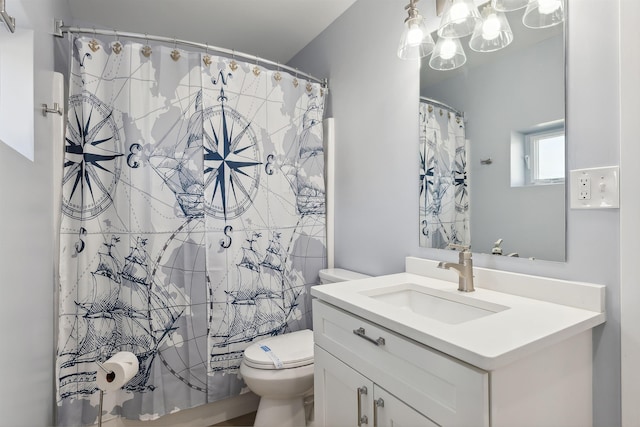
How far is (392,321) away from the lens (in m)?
0.94

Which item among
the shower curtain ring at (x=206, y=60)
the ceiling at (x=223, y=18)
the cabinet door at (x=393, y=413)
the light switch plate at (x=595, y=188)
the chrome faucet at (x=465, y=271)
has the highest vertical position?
the ceiling at (x=223, y=18)

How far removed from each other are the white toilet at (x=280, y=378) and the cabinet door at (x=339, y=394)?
0.29 meters

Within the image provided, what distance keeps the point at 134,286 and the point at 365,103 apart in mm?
1584

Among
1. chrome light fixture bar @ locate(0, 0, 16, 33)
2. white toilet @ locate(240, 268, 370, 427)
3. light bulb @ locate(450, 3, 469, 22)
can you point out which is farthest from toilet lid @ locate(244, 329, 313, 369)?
light bulb @ locate(450, 3, 469, 22)

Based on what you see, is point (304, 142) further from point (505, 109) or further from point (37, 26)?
point (37, 26)

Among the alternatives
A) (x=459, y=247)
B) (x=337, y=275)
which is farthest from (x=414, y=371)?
(x=337, y=275)

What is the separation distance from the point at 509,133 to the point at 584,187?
339mm

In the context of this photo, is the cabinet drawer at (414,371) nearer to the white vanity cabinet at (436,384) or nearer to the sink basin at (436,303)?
the white vanity cabinet at (436,384)

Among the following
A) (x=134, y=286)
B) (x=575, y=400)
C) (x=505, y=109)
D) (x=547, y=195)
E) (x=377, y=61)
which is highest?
(x=377, y=61)

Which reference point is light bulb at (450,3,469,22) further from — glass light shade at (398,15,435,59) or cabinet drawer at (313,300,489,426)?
cabinet drawer at (313,300,489,426)

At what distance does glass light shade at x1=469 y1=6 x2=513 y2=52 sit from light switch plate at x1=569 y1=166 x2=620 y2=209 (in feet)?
1.89

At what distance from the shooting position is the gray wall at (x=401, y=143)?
0.98 m

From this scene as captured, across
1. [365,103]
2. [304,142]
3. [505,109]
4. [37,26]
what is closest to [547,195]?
[505,109]

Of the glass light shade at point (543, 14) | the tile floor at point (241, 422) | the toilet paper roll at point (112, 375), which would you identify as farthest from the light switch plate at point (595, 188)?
the tile floor at point (241, 422)
